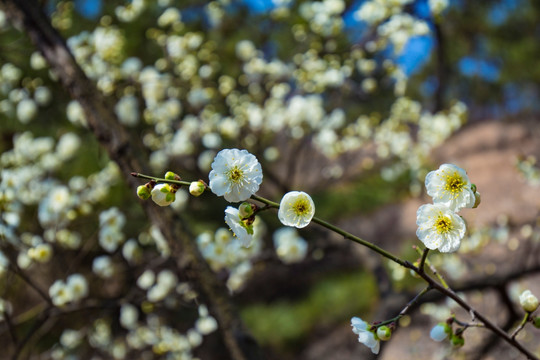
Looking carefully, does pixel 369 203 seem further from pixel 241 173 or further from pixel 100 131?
pixel 241 173

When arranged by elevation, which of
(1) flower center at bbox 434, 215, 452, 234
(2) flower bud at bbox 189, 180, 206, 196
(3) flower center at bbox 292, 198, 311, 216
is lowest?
(1) flower center at bbox 434, 215, 452, 234

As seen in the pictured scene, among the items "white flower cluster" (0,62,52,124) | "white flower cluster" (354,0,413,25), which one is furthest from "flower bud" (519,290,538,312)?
"white flower cluster" (0,62,52,124)

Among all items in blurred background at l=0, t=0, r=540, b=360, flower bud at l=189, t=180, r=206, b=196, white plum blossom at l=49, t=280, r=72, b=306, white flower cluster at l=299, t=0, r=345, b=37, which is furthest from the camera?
white flower cluster at l=299, t=0, r=345, b=37

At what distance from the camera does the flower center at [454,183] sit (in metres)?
0.85

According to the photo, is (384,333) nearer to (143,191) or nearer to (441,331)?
(441,331)

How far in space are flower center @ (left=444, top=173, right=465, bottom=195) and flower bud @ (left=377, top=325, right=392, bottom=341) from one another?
26cm

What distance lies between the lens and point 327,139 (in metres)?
3.58

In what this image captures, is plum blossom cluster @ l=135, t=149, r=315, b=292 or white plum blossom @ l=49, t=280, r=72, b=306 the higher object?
plum blossom cluster @ l=135, t=149, r=315, b=292

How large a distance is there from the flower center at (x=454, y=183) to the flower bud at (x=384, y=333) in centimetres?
26

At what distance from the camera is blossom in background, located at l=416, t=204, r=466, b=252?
83 cm

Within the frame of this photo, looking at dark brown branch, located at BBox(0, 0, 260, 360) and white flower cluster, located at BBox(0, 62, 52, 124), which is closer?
dark brown branch, located at BBox(0, 0, 260, 360)

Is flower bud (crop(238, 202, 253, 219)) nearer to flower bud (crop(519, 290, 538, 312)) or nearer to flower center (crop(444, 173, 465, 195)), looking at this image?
flower center (crop(444, 173, 465, 195))

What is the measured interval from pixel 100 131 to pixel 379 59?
122 inches

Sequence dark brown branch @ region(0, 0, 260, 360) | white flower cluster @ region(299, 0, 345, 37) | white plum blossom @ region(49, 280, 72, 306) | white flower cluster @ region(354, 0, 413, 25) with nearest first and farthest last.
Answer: dark brown branch @ region(0, 0, 260, 360), white plum blossom @ region(49, 280, 72, 306), white flower cluster @ region(354, 0, 413, 25), white flower cluster @ region(299, 0, 345, 37)
